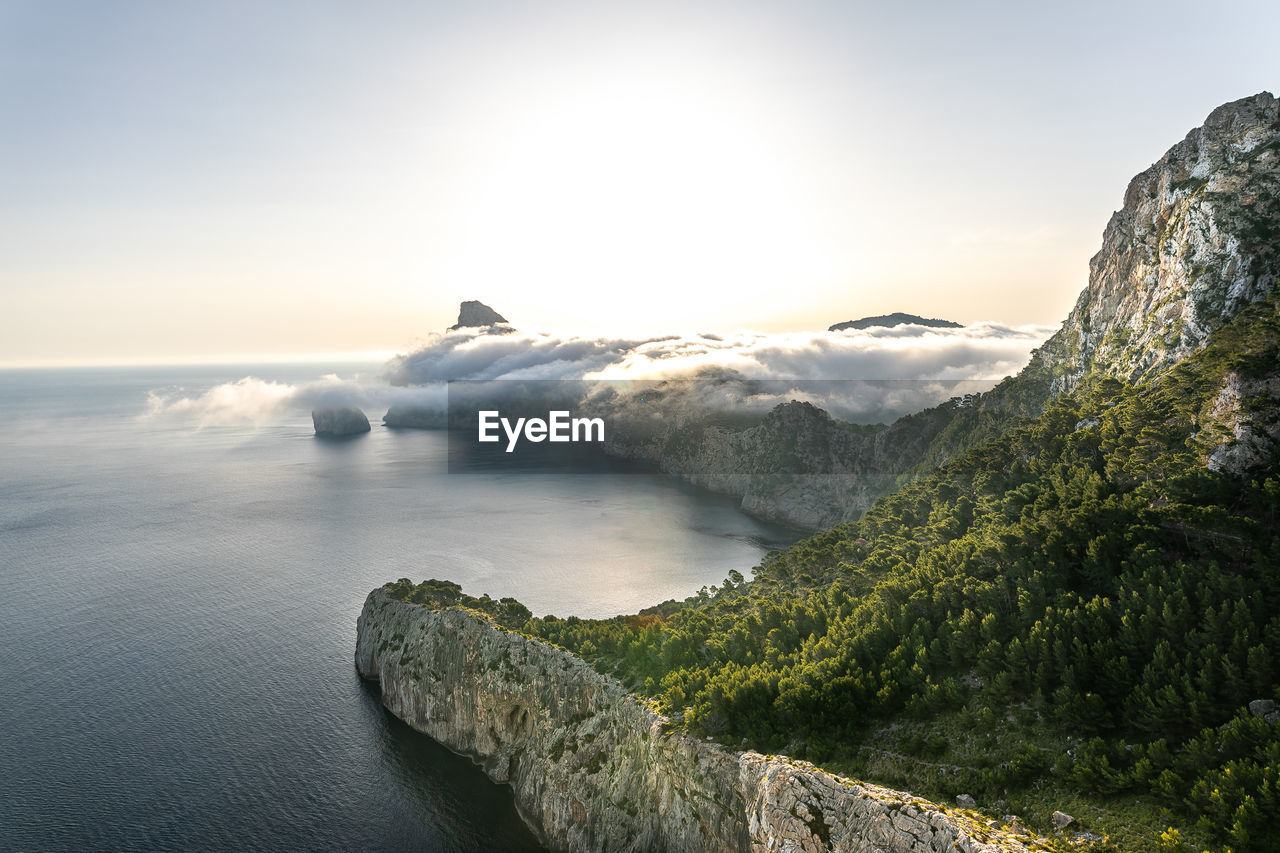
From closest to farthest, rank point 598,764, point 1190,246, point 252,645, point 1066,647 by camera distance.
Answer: point 1066,647
point 598,764
point 1190,246
point 252,645

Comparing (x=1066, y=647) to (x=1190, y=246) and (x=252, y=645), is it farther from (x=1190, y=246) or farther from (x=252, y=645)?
(x=252, y=645)

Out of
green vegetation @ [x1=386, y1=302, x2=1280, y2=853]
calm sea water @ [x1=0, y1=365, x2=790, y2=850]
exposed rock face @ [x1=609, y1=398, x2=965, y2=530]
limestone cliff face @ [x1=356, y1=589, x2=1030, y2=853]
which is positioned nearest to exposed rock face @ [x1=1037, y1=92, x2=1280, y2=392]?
green vegetation @ [x1=386, y1=302, x2=1280, y2=853]

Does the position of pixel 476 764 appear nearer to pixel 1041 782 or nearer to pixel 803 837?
pixel 803 837

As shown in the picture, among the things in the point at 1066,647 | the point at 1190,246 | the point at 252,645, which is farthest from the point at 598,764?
the point at 1190,246

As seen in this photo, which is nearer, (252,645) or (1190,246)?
(1190,246)

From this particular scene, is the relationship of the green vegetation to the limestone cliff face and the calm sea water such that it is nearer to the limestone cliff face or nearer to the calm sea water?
the limestone cliff face

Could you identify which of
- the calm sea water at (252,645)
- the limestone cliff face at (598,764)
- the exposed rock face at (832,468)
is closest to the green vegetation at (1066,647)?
the limestone cliff face at (598,764)
